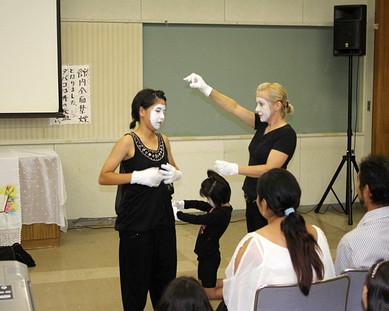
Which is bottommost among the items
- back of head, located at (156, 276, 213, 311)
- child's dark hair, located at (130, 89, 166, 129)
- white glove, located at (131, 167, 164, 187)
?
back of head, located at (156, 276, 213, 311)

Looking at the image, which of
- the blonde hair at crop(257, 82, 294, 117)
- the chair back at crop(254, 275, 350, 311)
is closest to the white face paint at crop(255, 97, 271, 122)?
the blonde hair at crop(257, 82, 294, 117)

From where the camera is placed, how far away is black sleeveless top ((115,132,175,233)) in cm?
322

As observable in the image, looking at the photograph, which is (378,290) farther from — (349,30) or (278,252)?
(349,30)

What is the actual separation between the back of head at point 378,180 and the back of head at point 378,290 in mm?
1026

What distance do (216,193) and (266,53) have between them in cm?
305

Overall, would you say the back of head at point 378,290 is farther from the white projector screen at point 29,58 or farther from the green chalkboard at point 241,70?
the green chalkboard at point 241,70

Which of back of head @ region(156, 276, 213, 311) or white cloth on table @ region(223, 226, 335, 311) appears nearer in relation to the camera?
back of head @ region(156, 276, 213, 311)

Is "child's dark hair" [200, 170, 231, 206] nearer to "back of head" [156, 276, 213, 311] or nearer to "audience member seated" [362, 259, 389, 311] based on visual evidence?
"back of head" [156, 276, 213, 311]

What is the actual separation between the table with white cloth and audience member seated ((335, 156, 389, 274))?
306 centimetres

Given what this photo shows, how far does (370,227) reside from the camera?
2641 mm

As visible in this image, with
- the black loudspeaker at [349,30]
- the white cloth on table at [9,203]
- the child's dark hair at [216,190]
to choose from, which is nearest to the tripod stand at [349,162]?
the black loudspeaker at [349,30]

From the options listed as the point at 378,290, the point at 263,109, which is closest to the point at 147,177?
the point at 263,109

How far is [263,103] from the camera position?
12.2 ft

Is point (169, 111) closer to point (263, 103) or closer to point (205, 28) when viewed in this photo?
point (205, 28)
